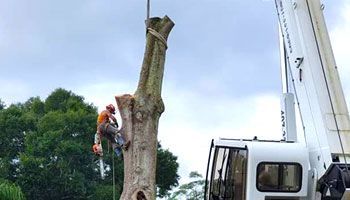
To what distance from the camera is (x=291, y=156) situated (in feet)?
24.3

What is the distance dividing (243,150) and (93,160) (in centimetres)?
2951

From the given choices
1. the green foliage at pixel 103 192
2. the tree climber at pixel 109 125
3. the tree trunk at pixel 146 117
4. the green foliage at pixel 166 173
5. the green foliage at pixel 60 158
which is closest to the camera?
the tree trunk at pixel 146 117

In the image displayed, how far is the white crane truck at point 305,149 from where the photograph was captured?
7238 millimetres

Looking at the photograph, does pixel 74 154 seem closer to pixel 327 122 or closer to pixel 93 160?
pixel 93 160

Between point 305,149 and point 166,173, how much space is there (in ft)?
101

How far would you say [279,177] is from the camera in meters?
7.41

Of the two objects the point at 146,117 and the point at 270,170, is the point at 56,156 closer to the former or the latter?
the point at 270,170

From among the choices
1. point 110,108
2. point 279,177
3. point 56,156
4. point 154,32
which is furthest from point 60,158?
point 154,32

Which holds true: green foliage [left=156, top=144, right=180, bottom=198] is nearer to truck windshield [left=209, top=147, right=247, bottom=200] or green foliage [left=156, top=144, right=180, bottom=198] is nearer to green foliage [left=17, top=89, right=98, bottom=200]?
green foliage [left=17, top=89, right=98, bottom=200]

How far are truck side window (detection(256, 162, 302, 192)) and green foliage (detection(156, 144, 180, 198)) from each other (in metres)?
30.1

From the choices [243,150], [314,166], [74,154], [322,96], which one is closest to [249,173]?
[243,150]

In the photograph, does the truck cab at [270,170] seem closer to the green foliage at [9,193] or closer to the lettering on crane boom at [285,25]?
the lettering on crane boom at [285,25]

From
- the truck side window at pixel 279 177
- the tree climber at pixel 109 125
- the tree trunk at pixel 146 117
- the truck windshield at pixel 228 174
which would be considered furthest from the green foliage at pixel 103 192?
the tree trunk at pixel 146 117

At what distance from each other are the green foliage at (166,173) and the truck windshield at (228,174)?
29.2 m
